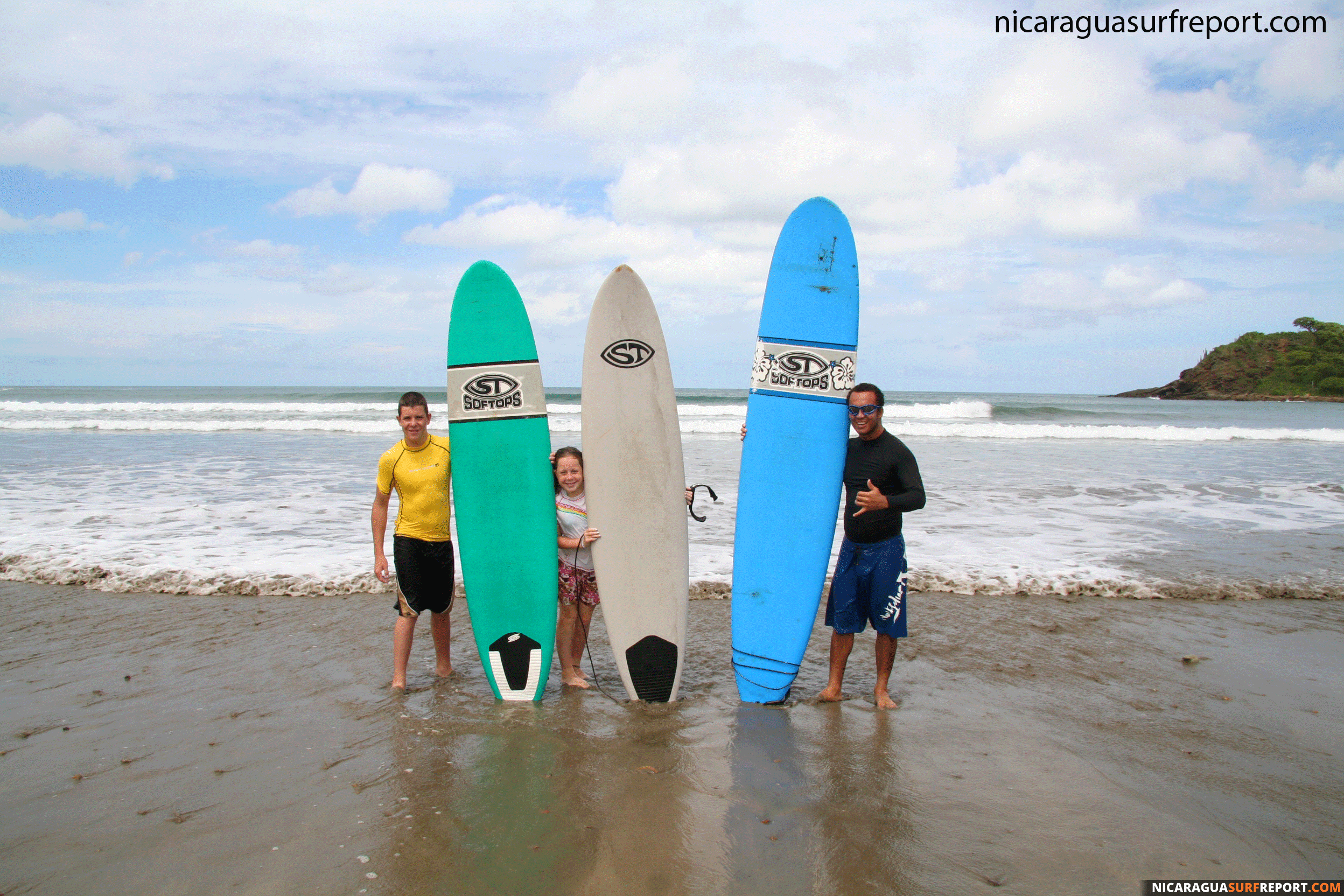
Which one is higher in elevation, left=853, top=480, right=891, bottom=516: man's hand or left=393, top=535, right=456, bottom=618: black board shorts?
left=853, top=480, right=891, bottom=516: man's hand

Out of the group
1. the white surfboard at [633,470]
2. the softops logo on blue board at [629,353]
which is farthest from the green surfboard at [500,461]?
the softops logo on blue board at [629,353]

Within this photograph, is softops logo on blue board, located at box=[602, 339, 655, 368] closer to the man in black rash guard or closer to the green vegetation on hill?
the man in black rash guard

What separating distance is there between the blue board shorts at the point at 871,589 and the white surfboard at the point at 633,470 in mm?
748

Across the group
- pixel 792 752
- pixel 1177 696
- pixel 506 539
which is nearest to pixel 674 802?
pixel 792 752

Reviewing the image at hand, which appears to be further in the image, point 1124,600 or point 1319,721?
point 1124,600

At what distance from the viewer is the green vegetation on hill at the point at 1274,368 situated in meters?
37.8

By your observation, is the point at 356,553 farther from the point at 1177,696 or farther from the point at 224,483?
the point at 1177,696

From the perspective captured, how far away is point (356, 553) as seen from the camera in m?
5.86

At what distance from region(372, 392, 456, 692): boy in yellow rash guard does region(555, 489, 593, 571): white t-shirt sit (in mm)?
537

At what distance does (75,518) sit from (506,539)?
5.67 metres

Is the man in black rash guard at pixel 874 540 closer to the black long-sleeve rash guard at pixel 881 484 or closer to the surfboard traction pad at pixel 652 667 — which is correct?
the black long-sleeve rash guard at pixel 881 484

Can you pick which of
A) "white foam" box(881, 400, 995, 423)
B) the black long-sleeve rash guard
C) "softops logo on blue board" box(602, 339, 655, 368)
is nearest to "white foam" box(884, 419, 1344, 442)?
"white foam" box(881, 400, 995, 423)

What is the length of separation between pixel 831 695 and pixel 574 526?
4.82ft

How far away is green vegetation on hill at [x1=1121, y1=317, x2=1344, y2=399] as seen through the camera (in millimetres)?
37844
